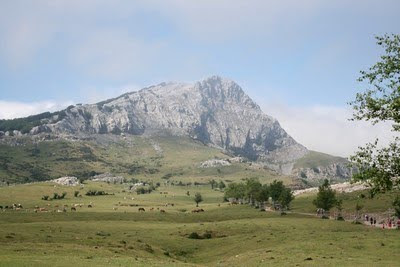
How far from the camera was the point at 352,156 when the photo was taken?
34281mm

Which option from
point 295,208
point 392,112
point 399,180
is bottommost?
point 295,208

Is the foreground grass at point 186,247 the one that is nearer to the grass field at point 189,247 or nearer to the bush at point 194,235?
the grass field at point 189,247

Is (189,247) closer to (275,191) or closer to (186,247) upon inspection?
(186,247)

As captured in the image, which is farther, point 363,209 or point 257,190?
point 257,190

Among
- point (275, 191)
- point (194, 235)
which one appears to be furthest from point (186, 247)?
point (275, 191)

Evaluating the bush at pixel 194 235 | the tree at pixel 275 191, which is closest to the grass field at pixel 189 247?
the bush at pixel 194 235

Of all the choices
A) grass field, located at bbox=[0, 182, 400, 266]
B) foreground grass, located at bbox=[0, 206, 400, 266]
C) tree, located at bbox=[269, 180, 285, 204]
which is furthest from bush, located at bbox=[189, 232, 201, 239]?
tree, located at bbox=[269, 180, 285, 204]

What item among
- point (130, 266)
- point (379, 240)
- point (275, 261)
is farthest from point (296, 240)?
point (130, 266)

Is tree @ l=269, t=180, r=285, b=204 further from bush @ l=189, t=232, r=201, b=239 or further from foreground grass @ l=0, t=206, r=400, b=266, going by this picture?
bush @ l=189, t=232, r=201, b=239

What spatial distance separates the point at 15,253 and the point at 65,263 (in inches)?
421

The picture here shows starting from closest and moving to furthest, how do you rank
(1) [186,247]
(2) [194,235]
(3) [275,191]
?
(1) [186,247] < (2) [194,235] < (3) [275,191]

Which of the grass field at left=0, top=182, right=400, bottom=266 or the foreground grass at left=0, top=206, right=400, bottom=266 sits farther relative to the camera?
the foreground grass at left=0, top=206, right=400, bottom=266

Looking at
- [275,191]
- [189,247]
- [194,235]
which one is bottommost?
[189,247]

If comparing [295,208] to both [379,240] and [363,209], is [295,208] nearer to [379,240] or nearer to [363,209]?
[363,209]
